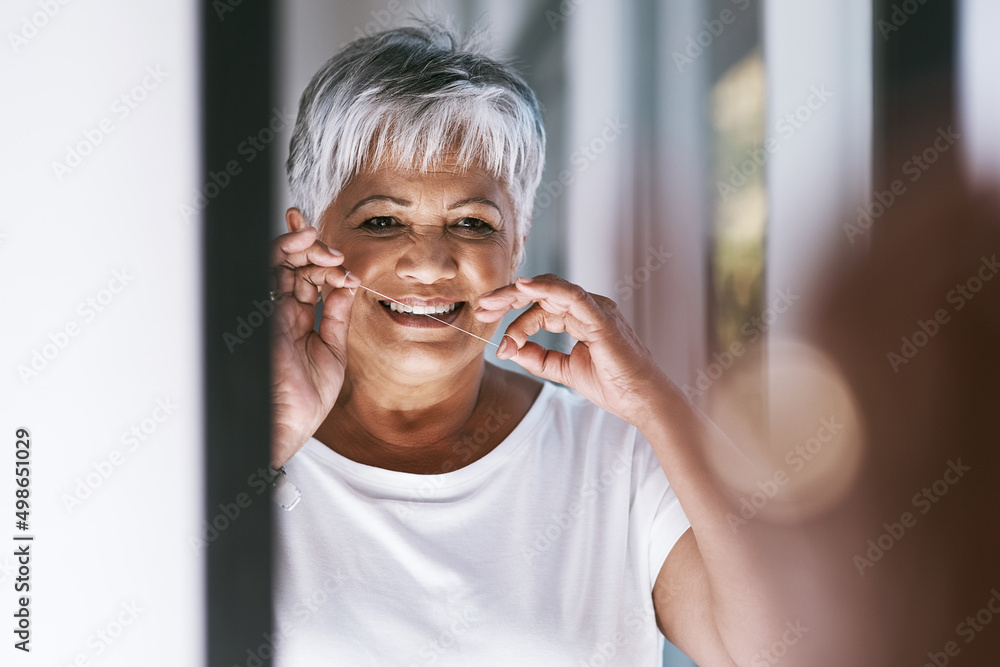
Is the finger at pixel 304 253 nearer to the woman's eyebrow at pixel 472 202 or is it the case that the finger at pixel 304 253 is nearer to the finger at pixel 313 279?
the finger at pixel 313 279

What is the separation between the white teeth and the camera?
0.77m

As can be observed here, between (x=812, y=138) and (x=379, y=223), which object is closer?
(x=379, y=223)

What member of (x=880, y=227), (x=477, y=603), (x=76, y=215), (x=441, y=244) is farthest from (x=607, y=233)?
(x=76, y=215)

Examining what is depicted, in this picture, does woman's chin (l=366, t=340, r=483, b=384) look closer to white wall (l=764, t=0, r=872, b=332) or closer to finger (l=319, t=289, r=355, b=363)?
finger (l=319, t=289, r=355, b=363)

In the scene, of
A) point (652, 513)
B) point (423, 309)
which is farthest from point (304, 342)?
point (652, 513)

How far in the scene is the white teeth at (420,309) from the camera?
0.77 m

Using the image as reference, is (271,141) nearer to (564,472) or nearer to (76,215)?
(76,215)

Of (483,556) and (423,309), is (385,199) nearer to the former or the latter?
(423,309)

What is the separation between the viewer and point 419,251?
2.47 feet

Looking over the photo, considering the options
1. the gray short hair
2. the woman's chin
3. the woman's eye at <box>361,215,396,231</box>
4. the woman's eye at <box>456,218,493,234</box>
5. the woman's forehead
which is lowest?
the woman's chin

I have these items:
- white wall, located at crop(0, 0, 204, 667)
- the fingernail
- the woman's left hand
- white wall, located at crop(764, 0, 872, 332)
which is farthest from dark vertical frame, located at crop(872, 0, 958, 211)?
white wall, located at crop(0, 0, 204, 667)

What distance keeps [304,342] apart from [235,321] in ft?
0.27

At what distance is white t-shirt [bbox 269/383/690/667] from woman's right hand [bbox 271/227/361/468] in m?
0.05

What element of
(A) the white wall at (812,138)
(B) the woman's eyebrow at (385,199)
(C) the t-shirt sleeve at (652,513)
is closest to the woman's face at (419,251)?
(B) the woman's eyebrow at (385,199)
